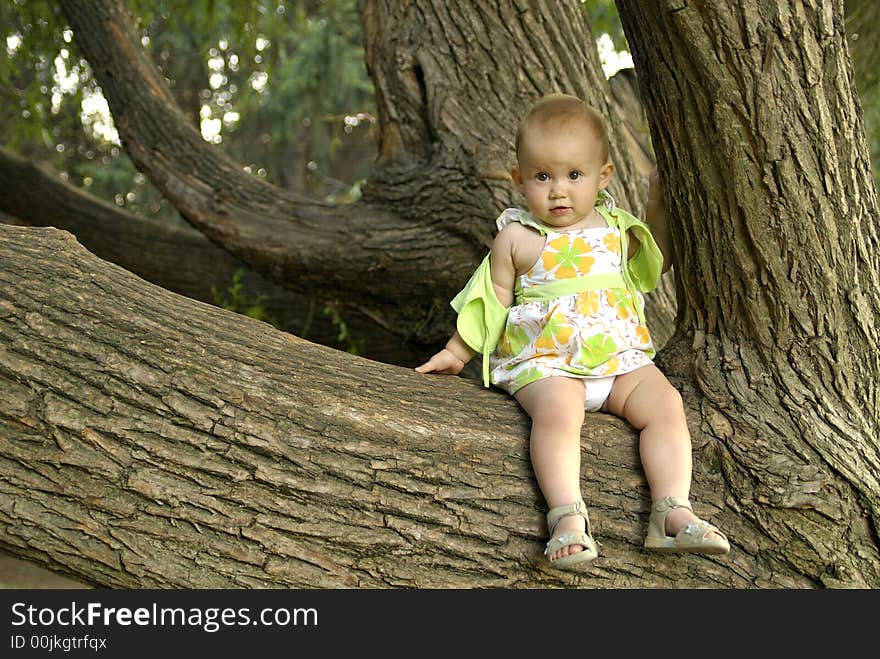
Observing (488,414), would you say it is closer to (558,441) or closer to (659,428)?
(558,441)

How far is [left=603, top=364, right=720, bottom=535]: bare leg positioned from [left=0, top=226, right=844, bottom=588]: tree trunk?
0.06 m

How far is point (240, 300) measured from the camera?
5.47m

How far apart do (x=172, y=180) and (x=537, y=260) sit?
8.36ft

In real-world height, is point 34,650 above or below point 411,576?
below

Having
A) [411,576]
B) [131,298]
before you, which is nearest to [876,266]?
[411,576]

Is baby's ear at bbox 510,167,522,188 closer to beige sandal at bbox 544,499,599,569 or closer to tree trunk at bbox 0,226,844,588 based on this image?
tree trunk at bbox 0,226,844,588

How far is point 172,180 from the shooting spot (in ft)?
14.9

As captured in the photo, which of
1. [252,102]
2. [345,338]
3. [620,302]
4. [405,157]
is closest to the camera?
[620,302]

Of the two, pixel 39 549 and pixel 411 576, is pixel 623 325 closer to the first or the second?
pixel 411 576

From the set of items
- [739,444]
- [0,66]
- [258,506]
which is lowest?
[258,506]

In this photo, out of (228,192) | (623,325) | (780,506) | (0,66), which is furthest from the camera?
(0,66)

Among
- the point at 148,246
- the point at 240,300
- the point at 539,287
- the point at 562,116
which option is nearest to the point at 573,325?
the point at 539,287

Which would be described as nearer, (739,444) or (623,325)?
(739,444)

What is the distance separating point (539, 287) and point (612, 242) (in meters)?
0.28
